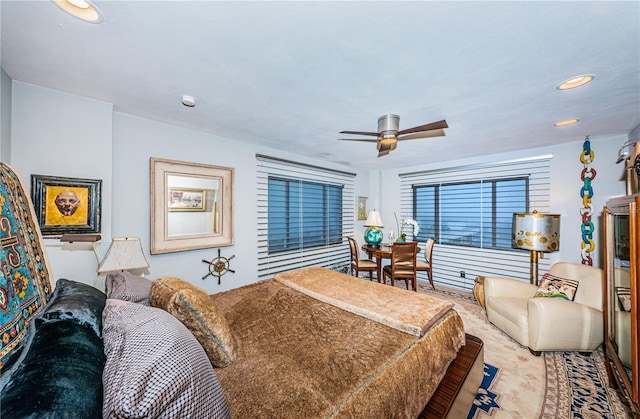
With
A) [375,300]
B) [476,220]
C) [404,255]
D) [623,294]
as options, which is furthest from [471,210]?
[375,300]

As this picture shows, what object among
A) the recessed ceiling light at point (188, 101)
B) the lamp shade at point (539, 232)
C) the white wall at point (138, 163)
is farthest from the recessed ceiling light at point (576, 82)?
the recessed ceiling light at point (188, 101)

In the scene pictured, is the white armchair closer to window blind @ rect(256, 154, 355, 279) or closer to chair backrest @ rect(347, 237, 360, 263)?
chair backrest @ rect(347, 237, 360, 263)

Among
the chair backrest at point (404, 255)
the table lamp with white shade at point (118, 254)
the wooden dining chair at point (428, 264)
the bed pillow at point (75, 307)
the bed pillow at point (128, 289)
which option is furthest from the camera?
the wooden dining chair at point (428, 264)

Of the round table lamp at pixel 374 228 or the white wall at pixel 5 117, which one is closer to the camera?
the white wall at pixel 5 117

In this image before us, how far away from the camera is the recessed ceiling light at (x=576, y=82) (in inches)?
66.7

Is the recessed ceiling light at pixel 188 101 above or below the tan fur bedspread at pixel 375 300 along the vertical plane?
above

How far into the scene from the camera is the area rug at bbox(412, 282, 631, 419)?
1.69 meters

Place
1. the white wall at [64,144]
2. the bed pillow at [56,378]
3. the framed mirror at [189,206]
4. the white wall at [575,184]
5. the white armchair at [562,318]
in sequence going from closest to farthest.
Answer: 1. the bed pillow at [56,378]
2. the white wall at [64,144]
3. the white armchair at [562,318]
4. the framed mirror at [189,206]
5. the white wall at [575,184]

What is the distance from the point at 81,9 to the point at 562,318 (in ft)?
13.9

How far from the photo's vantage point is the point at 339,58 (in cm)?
149

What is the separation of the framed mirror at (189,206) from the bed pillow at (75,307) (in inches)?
55.2

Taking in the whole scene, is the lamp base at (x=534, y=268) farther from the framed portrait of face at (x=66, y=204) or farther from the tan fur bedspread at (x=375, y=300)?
the framed portrait of face at (x=66, y=204)

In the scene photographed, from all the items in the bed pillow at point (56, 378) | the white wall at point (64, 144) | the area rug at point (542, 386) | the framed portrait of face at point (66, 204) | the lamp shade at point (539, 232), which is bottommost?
the area rug at point (542, 386)

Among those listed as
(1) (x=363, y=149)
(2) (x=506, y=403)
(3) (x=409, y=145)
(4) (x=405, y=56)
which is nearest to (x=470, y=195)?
(3) (x=409, y=145)
